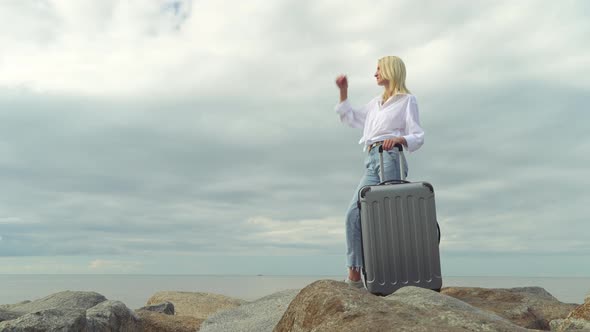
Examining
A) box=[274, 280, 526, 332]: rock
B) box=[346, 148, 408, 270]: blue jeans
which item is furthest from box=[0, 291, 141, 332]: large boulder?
box=[346, 148, 408, 270]: blue jeans

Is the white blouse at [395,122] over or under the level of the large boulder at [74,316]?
over

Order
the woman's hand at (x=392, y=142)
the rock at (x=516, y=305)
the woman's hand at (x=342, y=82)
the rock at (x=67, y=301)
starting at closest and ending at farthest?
1. the woman's hand at (x=392, y=142)
2. the rock at (x=516, y=305)
3. the woman's hand at (x=342, y=82)
4. the rock at (x=67, y=301)

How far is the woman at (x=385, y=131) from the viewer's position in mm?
5691

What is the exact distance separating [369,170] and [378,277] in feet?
3.77

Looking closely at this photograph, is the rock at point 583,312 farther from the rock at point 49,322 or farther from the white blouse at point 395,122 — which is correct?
the rock at point 49,322

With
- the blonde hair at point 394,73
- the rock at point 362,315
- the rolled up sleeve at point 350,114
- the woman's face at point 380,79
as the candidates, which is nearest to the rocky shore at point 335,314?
the rock at point 362,315

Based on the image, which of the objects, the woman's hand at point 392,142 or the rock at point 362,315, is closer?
the rock at point 362,315

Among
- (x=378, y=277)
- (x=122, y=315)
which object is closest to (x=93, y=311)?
(x=122, y=315)

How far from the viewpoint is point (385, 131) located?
591cm

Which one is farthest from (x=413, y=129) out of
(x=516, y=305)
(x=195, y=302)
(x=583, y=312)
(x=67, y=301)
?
(x=195, y=302)

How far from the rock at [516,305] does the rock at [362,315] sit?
3.08 meters

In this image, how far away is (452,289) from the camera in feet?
23.8

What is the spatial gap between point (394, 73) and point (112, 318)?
13.3ft

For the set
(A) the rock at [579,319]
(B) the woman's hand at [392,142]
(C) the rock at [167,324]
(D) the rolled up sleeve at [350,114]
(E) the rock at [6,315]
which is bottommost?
(C) the rock at [167,324]
